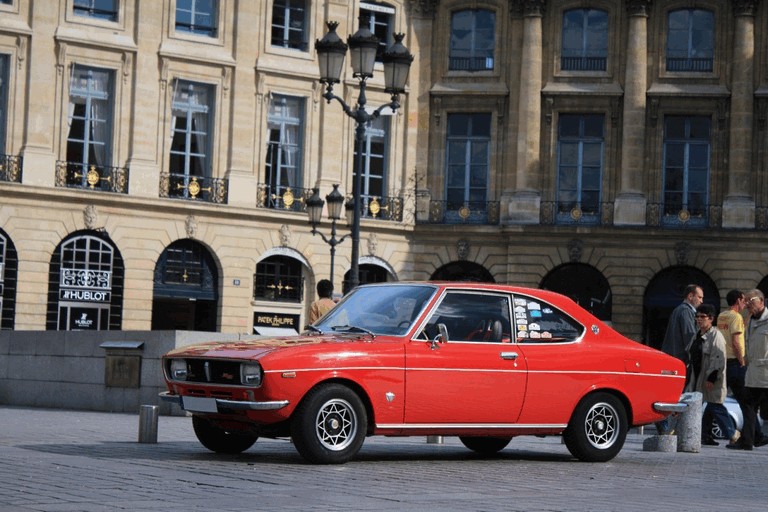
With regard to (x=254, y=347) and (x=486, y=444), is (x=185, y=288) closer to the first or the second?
(x=486, y=444)

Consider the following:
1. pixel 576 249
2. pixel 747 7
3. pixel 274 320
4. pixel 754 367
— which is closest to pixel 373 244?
pixel 274 320

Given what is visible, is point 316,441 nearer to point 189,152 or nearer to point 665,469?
point 665,469

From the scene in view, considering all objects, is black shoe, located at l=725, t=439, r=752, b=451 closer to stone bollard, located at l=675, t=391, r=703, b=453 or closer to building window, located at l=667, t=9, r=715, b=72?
stone bollard, located at l=675, t=391, r=703, b=453

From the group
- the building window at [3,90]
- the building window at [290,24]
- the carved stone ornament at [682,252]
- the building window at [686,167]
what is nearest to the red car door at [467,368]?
the building window at [3,90]

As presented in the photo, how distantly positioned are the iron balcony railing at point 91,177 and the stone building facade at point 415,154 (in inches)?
2.1

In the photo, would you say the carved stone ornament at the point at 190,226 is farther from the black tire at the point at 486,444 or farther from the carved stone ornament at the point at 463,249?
the black tire at the point at 486,444

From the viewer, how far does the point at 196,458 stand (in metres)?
13.4

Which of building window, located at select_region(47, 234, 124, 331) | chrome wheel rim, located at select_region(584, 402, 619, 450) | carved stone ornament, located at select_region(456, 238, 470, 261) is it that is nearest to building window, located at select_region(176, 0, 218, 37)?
building window, located at select_region(47, 234, 124, 331)

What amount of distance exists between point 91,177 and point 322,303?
2139 centimetres

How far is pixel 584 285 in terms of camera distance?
4469cm

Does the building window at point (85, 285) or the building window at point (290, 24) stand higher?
the building window at point (290, 24)

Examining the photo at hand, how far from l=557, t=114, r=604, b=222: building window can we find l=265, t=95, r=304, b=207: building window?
7.03 m

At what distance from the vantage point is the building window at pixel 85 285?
3962cm

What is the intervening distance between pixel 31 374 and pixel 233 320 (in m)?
15.8
